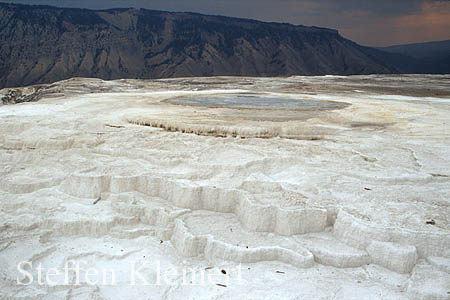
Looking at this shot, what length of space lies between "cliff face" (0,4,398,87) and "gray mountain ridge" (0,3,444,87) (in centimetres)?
13

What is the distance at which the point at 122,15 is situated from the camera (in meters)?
67.0

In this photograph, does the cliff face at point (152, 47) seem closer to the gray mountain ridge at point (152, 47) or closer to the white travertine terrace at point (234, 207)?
the gray mountain ridge at point (152, 47)

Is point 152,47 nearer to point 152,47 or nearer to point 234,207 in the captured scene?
point 152,47

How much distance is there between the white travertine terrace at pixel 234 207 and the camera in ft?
9.33

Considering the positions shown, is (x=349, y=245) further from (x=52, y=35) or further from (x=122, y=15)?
(x=122, y=15)

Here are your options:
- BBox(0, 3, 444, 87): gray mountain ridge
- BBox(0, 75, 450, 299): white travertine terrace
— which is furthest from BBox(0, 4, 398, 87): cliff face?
BBox(0, 75, 450, 299): white travertine terrace

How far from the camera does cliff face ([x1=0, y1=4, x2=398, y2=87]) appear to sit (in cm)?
5244

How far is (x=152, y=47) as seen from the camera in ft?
205

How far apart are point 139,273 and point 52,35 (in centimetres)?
6041

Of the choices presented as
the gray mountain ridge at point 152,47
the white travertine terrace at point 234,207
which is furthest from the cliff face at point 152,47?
the white travertine terrace at point 234,207

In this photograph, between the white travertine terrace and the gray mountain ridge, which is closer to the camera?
the white travertine terrace

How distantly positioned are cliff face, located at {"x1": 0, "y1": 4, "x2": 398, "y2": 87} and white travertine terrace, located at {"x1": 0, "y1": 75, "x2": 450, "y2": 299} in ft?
158

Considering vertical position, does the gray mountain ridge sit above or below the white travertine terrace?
above

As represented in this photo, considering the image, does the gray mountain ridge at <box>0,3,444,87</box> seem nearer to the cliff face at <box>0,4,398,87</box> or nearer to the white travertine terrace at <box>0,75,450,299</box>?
the cliff face at <box>0,4,398,87</box>
